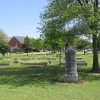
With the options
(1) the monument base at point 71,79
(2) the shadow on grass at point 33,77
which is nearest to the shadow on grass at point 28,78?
(2) the shadow on grass at point 33,77

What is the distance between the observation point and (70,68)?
21.6 meters

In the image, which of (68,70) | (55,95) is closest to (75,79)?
(68,70)

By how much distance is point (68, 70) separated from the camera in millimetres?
21672

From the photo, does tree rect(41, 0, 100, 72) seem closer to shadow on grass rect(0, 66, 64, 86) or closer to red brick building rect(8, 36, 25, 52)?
shadow on grass rect(0, 66, 64, 86)

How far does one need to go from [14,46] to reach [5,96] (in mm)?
112747

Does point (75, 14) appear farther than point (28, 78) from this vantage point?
Yes

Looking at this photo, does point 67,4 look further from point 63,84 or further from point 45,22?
point 63,84

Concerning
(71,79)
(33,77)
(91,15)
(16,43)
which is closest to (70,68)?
(71,79)

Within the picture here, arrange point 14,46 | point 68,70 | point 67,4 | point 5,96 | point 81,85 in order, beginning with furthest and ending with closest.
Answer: point 14,46, point 67,4, point 68,70, point 81,85, point 5,96

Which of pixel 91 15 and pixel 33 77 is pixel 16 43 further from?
pixel 33 77

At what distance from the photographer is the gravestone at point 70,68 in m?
21.2

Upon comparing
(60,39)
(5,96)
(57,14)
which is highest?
(57,14)

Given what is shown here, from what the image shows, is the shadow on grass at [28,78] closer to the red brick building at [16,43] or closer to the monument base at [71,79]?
the monument base at [71,79]

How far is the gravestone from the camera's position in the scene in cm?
2125
